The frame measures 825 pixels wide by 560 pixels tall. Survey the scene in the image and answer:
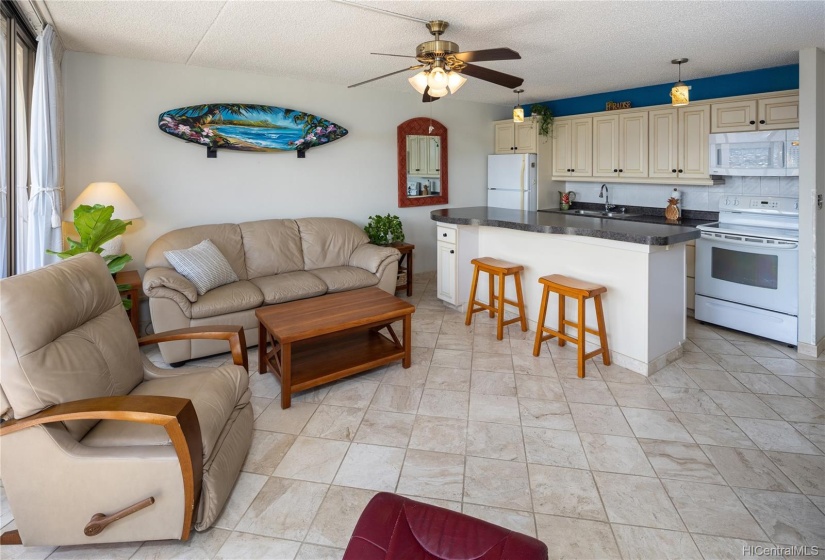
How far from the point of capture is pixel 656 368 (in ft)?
11.6

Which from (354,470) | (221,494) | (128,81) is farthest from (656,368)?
(128,81)

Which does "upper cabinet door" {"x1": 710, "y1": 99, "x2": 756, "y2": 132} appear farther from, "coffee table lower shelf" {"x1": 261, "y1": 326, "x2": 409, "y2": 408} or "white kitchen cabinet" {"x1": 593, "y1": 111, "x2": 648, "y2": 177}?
"coffee table lower shelf" {"x1": 261, "y1": 326, "x2": 409, "y2": 408}

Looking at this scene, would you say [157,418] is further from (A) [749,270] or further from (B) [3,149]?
(A) [749,270]

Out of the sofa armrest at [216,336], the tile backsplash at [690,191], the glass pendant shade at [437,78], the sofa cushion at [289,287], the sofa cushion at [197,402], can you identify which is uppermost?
the glass pendant shade at [437,78]

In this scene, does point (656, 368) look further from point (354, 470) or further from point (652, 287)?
point (354, 470)

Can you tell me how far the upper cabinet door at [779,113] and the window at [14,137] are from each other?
5700mm

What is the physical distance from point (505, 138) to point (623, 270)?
3.85 m

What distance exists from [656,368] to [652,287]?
0.61 meters

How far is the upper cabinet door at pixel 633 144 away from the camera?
17.8ft

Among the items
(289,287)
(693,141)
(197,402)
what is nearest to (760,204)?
(693,141)

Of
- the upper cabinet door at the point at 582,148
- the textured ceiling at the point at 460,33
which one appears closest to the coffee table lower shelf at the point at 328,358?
the textured ceiling at the point at 460,33

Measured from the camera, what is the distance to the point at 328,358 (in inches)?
138

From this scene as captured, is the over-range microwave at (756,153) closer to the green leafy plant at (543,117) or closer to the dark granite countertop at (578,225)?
the dark granite countertop at (578,225)

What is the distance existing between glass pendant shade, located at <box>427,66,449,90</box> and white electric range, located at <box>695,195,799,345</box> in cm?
272
